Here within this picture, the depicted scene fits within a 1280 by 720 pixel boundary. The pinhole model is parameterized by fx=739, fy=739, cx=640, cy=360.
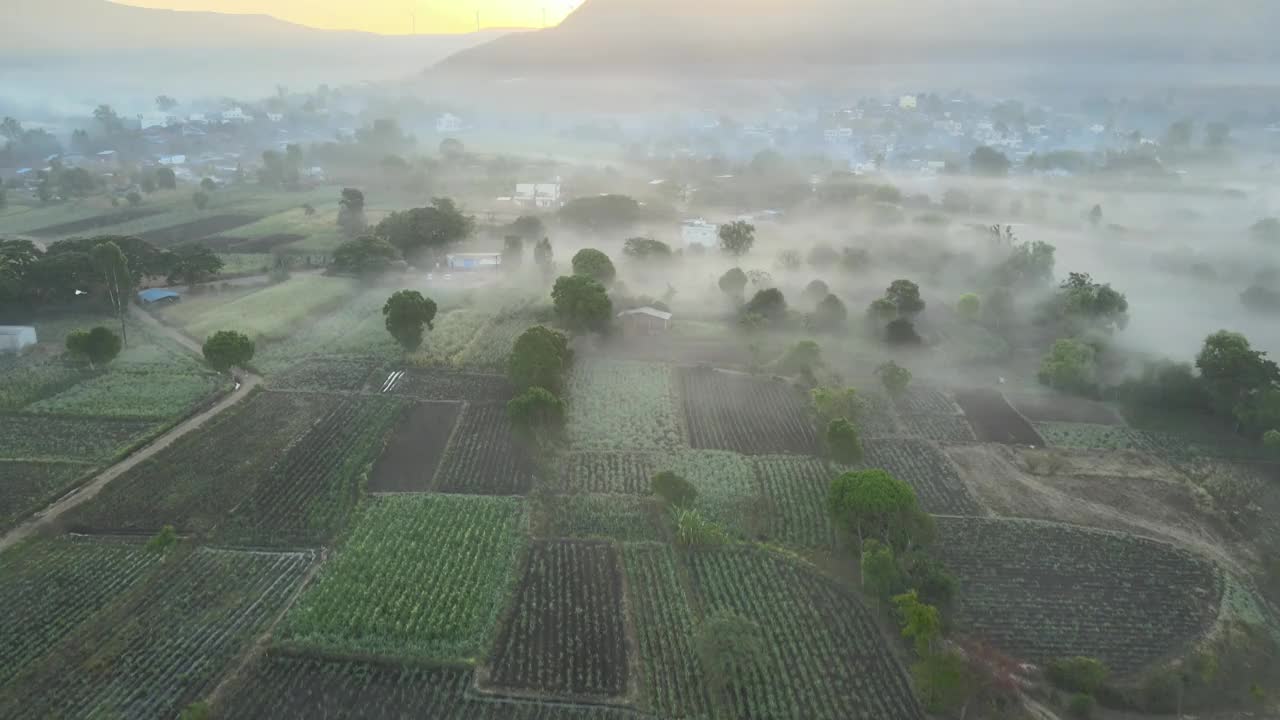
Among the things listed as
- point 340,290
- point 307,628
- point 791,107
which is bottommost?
point 307,628

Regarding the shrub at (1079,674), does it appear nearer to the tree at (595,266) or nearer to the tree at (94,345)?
the tree at (595,266)

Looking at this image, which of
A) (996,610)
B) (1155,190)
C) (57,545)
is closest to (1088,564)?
(996,610)

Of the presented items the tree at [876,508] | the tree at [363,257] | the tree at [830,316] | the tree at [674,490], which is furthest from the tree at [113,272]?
the tree at [830,316]

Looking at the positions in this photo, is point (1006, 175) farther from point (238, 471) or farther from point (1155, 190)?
point (238, 471)

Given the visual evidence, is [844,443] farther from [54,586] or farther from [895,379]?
[54,586]

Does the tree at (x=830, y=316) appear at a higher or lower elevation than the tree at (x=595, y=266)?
lower
